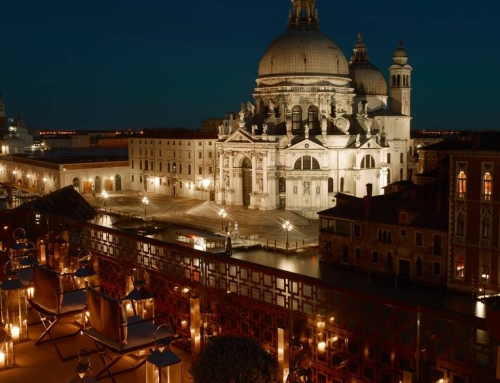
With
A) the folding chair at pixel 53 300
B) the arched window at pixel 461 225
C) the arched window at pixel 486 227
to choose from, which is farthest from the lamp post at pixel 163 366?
the arched window at pixel 461 225

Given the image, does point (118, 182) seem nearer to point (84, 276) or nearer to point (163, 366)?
point (84, 276)

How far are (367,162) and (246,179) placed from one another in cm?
1120

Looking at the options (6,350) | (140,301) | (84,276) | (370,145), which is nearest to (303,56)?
(370,145)

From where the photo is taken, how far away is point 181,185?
6606cm

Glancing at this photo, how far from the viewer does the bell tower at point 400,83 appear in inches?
2837

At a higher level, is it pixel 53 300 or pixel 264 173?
pixel 264 173

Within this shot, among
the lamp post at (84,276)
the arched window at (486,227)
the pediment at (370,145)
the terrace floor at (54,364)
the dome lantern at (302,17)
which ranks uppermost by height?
the dome lantern at (302,17)

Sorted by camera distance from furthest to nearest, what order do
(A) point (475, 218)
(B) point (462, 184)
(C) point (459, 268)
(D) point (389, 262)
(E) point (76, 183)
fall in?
1. (E) point (76, 183)
2. (D) point (389, 262)
3. (B) point (462, 184)
4. (C) point (459, 268)
5. (A) point (475, 218)

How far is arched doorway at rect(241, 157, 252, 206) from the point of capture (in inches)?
2229

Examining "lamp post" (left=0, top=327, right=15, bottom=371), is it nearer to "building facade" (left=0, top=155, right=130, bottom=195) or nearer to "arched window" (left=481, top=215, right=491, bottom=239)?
"arched window" (left=481, top=215, right=491, bottom=239)

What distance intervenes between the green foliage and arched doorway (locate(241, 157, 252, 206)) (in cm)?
4841

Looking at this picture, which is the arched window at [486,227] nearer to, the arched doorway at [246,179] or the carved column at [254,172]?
the carved column at [254,172]

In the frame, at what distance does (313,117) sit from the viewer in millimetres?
57312

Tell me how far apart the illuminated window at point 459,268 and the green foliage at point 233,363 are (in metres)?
23.1
